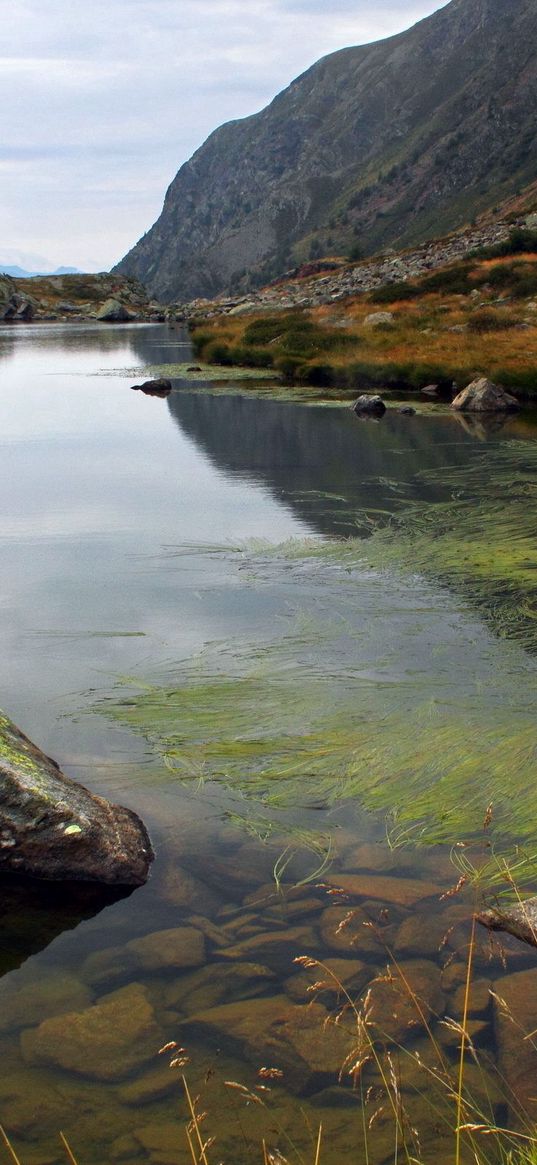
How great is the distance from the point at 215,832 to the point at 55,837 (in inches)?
37.8

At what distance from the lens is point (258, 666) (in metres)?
8.29

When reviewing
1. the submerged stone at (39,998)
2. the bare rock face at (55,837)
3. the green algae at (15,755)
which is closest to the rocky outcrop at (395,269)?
the green algae at (15,755)

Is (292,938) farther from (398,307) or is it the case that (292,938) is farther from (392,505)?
(398,307)

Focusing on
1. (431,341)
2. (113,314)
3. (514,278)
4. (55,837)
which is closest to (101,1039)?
(55,837)

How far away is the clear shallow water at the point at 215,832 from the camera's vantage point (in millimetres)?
3977

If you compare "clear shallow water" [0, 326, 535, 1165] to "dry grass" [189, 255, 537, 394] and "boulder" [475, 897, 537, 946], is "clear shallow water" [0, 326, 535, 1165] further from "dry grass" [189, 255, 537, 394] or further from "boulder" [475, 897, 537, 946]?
"dry grass" [189, 255, 537, 394]

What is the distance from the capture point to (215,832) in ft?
19.0

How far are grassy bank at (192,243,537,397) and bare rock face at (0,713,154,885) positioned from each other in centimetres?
2334

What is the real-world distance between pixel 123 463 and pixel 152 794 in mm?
14646

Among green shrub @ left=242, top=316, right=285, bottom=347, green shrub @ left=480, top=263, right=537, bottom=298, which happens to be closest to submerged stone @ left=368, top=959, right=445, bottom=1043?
green shrub @ left=242, top=316, right=285, bottom=347

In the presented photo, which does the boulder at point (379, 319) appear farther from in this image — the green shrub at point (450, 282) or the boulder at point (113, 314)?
the boulder at point (113, 314)

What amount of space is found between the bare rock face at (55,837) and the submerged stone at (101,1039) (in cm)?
101

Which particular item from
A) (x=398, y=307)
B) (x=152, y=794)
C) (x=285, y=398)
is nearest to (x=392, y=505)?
(x=152, y=794)

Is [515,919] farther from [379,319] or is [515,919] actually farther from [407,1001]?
[379,319]
